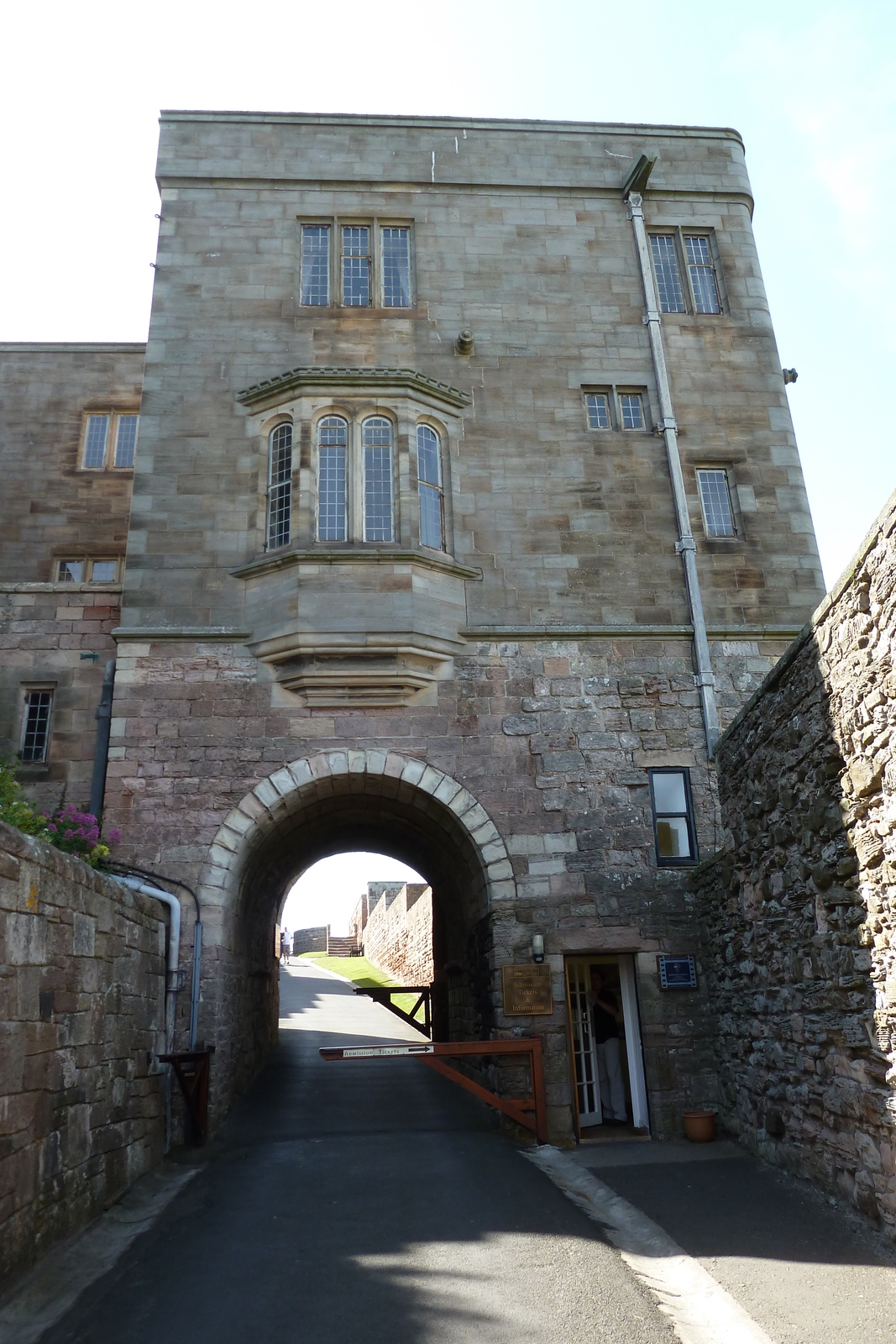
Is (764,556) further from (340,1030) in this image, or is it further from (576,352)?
(340,1030)

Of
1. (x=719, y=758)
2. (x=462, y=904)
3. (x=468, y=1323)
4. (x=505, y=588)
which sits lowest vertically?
(x=468, y=1323)

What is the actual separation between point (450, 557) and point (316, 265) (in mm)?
4944

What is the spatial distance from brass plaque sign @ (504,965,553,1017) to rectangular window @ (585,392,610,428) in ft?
23.0

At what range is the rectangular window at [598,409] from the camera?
12.8m

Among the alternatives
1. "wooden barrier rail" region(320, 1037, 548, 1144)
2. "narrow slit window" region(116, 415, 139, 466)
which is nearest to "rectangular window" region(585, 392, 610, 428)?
"narrow slit window" region(116, 415, 139, 466)

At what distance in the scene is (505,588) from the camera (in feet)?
38.4

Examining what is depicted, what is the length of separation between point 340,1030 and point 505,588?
10.5 meters

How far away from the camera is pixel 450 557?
11.6 metres

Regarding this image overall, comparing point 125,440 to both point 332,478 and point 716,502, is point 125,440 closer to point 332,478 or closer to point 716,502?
point 332,478

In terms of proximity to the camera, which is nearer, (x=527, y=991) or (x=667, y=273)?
(x=527, y=991)

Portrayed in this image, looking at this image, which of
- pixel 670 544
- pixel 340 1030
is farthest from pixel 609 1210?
pixel 340 1030

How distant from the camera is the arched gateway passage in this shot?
10.3 m

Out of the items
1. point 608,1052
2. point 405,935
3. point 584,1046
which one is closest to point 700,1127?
point 608,1052

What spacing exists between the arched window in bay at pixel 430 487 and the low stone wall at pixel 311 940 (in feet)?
117
